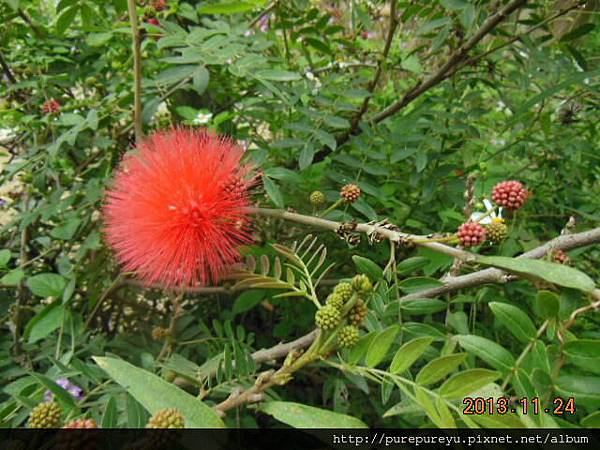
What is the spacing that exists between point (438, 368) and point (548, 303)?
0.18 meters

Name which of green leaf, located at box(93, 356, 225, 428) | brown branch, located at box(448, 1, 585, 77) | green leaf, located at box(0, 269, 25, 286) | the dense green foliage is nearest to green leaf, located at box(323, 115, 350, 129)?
the dense green foliage

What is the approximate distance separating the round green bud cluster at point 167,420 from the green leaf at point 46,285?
949 millimetres

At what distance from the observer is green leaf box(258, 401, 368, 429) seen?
571mm

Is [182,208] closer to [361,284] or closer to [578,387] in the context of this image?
[361,284]

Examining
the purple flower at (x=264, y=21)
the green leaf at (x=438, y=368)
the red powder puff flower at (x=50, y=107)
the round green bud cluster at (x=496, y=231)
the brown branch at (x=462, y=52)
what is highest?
the purple flower at (x=264, y=21)

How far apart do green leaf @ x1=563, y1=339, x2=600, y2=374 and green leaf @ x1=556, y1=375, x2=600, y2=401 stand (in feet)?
0.09

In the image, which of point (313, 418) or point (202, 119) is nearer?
point (313, 418)

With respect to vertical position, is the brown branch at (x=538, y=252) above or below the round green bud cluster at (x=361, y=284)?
above

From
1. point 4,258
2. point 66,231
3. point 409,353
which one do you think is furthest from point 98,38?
point 409,353

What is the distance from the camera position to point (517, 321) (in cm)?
69

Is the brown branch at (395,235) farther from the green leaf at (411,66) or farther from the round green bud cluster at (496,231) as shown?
the green leaf at (411,66)

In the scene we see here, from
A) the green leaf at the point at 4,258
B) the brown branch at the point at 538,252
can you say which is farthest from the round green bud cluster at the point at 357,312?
the green leaf at the point at 4,258

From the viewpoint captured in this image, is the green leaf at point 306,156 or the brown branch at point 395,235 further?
the green leaf at point 306,156

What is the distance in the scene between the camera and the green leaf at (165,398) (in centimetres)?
57
